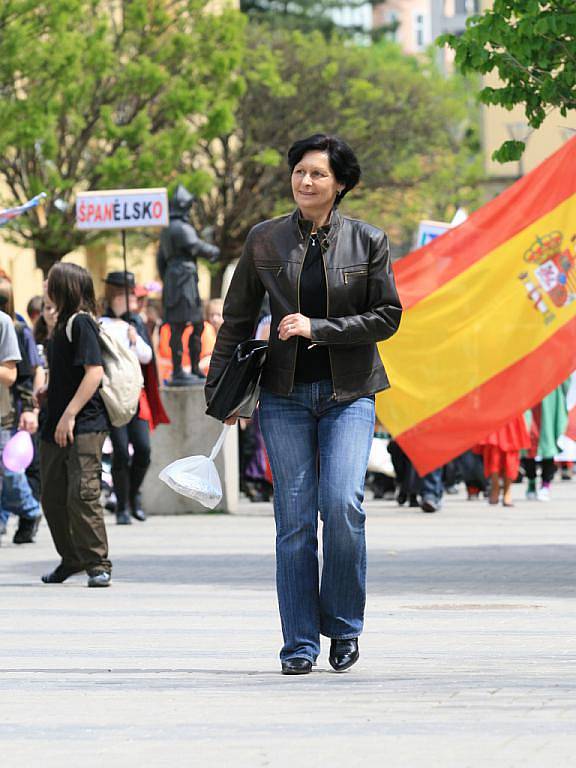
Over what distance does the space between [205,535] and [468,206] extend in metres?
45.1

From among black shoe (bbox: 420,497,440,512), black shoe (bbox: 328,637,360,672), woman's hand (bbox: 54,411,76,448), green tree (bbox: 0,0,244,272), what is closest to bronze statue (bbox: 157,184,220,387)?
black shoe (bbox: 420,497,440,512)

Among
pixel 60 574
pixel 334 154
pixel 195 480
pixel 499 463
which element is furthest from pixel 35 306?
pixel 334 154

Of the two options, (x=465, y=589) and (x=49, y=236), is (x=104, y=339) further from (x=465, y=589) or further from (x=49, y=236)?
(x=49, y=236)

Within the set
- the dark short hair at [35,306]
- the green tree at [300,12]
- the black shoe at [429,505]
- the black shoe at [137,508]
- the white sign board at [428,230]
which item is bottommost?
the black shoe at [429,505]

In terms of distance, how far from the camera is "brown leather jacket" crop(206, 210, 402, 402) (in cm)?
748

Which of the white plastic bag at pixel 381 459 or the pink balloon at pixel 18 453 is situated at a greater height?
the pink balloon at pixel 18 453

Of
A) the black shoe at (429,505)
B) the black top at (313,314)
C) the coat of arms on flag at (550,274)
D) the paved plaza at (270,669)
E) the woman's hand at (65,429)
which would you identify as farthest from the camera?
the black shoe at (429,505)


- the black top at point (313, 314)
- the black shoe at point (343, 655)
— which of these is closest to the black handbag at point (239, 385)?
the black top at point (313, 314)

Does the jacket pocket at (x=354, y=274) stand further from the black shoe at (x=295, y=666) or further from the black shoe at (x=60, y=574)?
the black shoe at (x=60, y=574)

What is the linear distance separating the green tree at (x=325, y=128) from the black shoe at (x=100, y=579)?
32.3 metres

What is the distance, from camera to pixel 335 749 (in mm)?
5785

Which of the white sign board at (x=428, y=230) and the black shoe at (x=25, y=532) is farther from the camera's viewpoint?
the white sign board at (x=428, y=230)

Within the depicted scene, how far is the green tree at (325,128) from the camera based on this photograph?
46.9 m

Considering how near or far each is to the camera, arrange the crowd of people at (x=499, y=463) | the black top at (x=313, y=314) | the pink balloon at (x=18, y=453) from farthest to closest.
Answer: the crowd of people at (x=499, y=463) < the pink balloon at (x=18, y=453) < the black top at (x=313, y=314)
